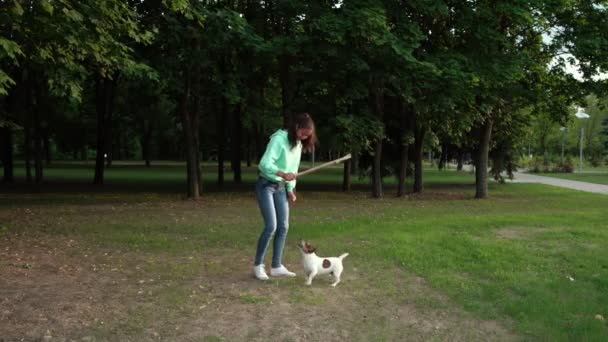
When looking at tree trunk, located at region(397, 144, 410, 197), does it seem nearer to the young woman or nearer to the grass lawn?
the grass lawn

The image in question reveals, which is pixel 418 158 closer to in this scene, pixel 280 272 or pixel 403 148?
pixel 403 148

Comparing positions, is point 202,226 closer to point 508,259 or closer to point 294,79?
point 508,259

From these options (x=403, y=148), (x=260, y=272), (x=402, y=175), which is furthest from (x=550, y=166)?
(x=260, y=272)

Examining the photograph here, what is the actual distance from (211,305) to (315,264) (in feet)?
4.06

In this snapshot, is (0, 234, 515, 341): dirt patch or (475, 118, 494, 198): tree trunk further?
(475, 118, 494, 198): tree trunk

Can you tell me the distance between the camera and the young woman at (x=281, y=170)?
6082 mm

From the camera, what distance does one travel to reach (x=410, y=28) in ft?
54.1

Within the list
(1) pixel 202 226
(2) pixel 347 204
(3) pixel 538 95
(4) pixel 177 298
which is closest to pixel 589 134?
(3) pixel 538 95

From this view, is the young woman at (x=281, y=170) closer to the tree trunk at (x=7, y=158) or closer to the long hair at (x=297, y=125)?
the long hair at (x=297, y=125)

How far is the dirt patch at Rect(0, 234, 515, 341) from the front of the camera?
4.88 meters

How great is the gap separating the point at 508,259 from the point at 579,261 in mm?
908

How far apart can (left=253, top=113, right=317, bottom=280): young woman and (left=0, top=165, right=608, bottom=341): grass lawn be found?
699mm

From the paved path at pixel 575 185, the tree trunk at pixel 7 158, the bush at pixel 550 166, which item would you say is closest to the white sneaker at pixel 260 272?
the paved path at pixel 575 185

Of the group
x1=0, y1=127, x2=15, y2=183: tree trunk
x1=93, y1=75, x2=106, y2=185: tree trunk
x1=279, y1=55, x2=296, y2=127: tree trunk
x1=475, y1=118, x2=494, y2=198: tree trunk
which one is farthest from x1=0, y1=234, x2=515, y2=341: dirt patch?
x1=0, y1=127, x2=15, y2=183: tree trunk
